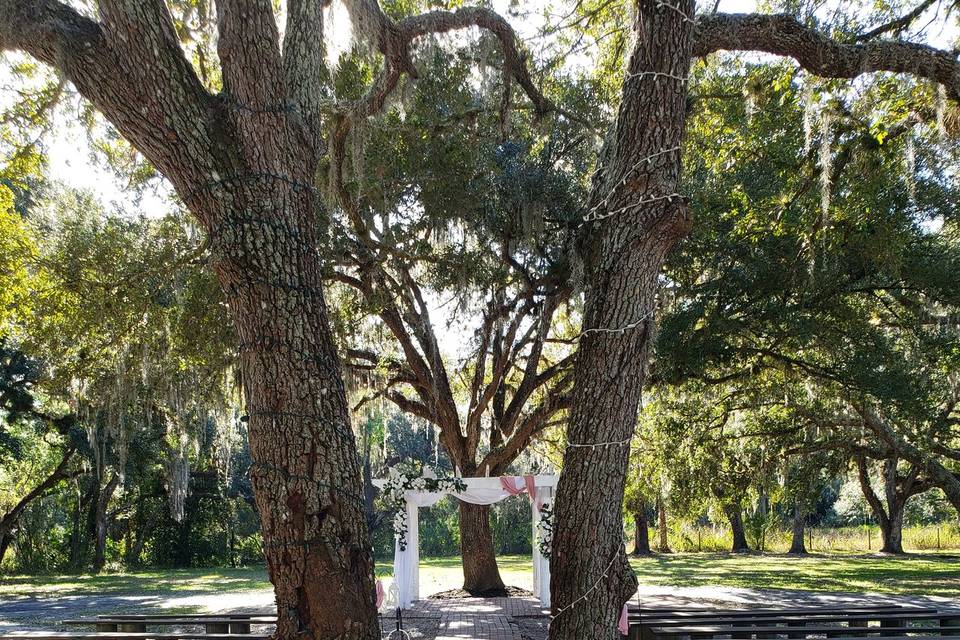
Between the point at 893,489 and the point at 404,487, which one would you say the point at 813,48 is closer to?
the point at 404,487

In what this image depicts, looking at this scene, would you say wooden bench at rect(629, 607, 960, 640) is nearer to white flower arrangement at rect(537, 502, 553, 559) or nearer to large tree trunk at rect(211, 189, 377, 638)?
white flower arrangement at rect(537, 502, 553, 559)

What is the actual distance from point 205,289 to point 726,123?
570 cm

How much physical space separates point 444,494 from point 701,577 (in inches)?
281

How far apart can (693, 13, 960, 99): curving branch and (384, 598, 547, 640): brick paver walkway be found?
6044 mm

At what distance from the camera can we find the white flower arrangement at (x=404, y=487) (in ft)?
34.4

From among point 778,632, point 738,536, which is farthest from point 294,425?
point 738,536

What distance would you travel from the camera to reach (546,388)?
41.7 feet

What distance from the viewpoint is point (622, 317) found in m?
3.49

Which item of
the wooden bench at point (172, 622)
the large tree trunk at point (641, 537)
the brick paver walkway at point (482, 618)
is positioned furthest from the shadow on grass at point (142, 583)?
the large tree trunk at point (641, 537)

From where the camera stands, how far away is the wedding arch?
34.4ft

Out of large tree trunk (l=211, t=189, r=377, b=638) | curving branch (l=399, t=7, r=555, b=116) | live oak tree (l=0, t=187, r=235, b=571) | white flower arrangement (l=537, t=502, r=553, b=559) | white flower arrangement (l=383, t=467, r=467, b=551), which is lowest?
white flower arrangement (l=537, t=502, r=553, b=559)

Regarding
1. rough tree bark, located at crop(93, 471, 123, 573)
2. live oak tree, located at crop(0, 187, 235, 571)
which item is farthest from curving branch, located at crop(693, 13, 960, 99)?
rough tree bark, located at crop(93, 471, 123, 573)

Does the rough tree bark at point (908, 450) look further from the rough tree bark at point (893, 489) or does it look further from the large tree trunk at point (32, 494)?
the large tree trunk at point (32, 494)

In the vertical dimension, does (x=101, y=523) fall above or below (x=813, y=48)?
below
